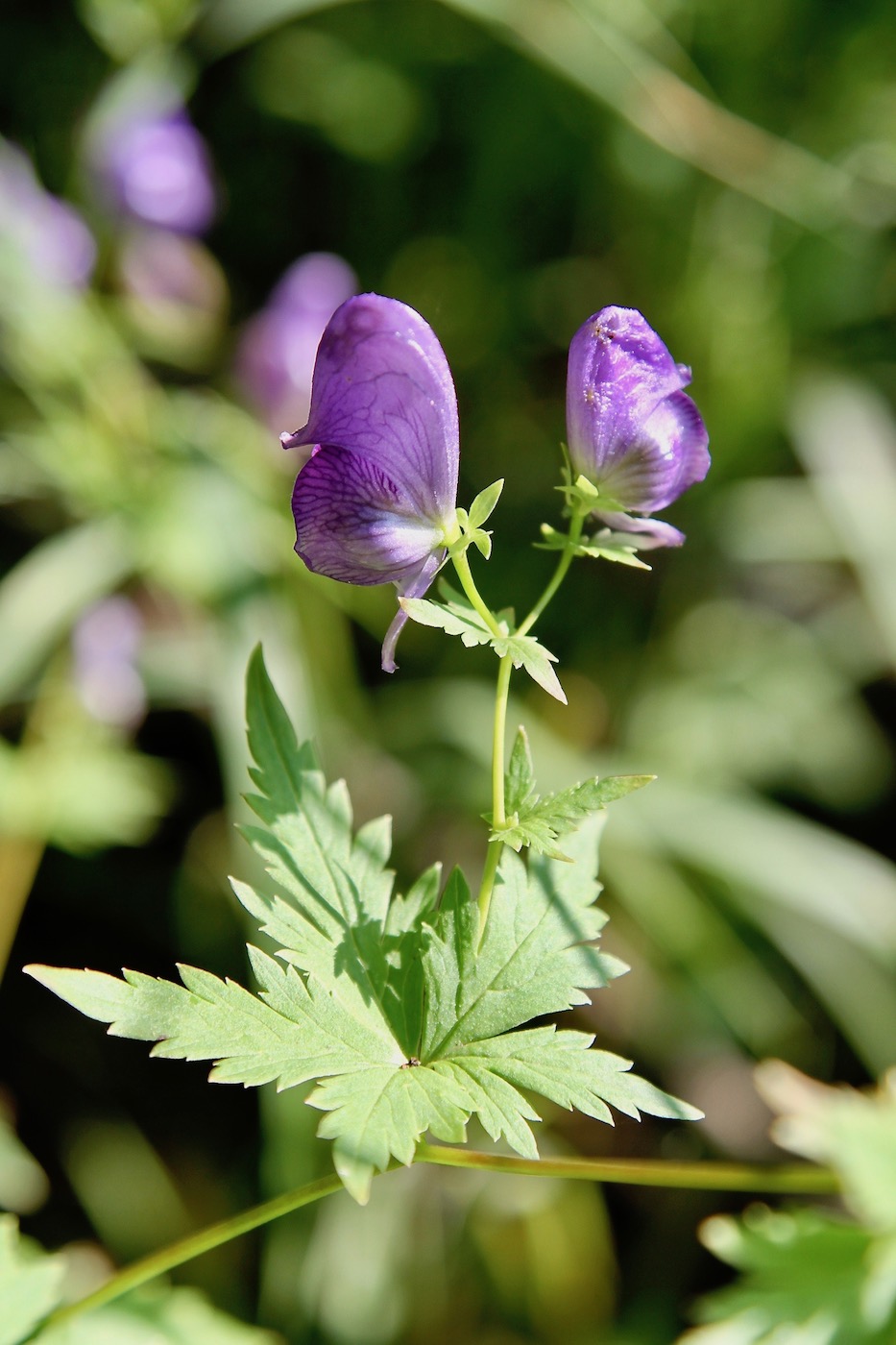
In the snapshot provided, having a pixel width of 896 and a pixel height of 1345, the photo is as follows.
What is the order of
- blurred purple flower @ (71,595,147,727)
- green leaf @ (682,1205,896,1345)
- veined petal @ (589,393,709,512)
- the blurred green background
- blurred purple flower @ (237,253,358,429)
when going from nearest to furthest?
veined petal @ (589,393,709,512), green leaf @ (682,1205,896,1345), the blurred green background, blurred purple flower @ (71,595,147,727), blurred purple flower @ (237,253,358,429)

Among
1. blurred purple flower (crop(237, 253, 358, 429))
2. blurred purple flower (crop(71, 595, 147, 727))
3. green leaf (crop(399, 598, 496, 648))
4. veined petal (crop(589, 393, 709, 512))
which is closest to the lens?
green leaf (crop(399, 598, 496, 648))

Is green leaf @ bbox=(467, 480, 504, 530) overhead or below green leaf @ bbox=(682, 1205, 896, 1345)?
overhead

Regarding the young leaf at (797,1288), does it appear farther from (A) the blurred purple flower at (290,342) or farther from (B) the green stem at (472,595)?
(A) the blurred purple flower at (290,342)

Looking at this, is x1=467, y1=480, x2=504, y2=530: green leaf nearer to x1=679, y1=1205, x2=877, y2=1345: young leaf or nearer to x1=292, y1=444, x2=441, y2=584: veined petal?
x1=292, y1=444, x2=441, y2=584: veined petal

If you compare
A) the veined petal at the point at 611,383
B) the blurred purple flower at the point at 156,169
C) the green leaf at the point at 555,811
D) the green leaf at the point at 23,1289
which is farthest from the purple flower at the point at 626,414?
the blurred purple flower at the point at 156,169

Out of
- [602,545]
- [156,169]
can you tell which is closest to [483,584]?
[156,169]

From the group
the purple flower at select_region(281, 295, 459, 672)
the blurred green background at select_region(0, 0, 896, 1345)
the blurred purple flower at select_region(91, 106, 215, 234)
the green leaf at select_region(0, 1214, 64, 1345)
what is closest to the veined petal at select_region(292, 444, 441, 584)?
the purple flower at select_region(281, 295, 459, 672)

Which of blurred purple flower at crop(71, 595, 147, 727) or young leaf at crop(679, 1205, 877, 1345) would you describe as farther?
blurred purple flower at crop(71, 595, 147, 727)

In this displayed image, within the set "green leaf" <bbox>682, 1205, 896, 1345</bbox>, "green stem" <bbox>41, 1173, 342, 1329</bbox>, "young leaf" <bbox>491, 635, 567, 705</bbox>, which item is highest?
"young leaf" <bbox>491, 635, 567, 705</bbox>
